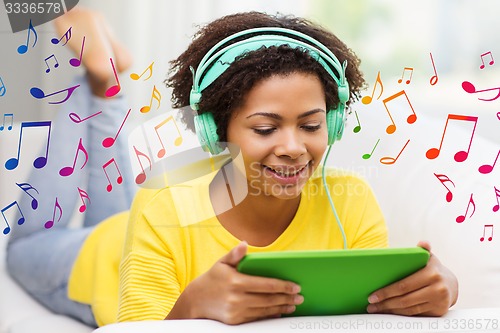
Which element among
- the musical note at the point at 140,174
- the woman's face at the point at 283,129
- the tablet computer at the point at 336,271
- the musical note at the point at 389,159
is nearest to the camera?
the tablet computer at the point at 336,271

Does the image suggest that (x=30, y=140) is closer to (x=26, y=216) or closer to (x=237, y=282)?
(x=26, y=216)

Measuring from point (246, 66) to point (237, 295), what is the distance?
0.31 m

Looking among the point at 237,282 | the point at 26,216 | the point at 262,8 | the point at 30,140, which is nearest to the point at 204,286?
the point at 237,282

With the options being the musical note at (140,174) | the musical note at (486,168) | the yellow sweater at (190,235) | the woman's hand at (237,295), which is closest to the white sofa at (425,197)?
the musical note at (486,168)

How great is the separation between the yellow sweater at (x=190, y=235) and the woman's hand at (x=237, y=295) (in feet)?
0.41

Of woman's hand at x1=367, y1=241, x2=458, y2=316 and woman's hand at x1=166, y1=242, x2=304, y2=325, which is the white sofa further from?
woman's hand at x1=166, y1=242, x2=304, y2=325

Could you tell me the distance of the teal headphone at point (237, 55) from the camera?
0.96m

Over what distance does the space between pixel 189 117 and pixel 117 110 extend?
51cm

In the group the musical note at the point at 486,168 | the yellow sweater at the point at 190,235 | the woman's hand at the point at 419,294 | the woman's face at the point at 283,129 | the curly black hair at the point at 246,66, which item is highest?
the curly black hair at the point at 246,66

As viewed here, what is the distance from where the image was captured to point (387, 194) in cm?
138

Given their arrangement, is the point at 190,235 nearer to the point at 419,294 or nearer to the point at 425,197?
the point at 419,294

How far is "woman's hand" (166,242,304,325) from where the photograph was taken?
32.6 inches

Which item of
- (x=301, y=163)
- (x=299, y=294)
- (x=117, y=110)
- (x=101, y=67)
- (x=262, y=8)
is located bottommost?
(x=299, y=294)

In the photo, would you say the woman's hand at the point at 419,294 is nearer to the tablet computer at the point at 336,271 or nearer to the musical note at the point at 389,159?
the tablet computer at the point at 336,271
